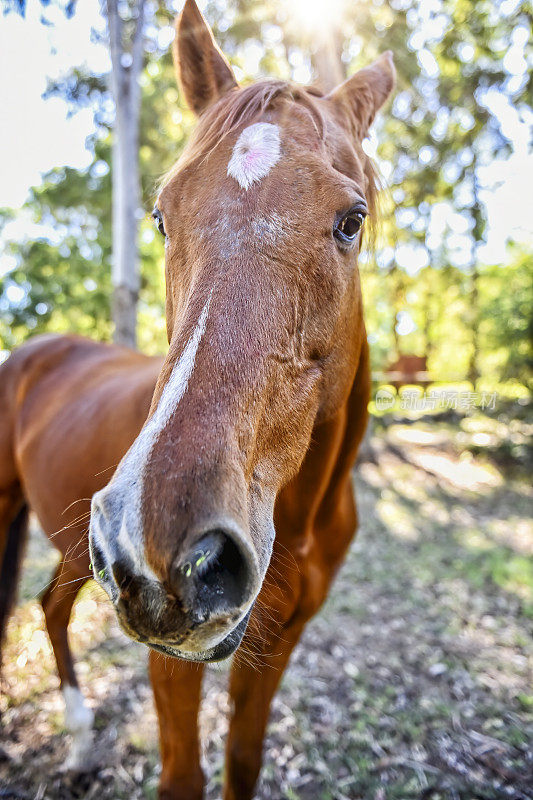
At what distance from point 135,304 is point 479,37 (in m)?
7.83

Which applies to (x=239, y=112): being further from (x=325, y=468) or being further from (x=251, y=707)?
(x=251, y=707)

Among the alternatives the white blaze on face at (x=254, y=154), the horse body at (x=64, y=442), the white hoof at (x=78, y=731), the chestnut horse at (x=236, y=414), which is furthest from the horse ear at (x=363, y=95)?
the white hoof at (x=78, y=731)

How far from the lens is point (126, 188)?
6727mm

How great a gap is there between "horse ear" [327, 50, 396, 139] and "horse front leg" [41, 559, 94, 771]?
9.12ft

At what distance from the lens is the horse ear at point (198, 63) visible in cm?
191

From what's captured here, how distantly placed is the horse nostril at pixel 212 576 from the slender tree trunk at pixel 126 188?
612cm

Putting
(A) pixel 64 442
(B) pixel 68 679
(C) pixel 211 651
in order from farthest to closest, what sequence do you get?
1. (B) pixel 68 679
2. (A) pixel 64 442
3. (C) pixel 211 651

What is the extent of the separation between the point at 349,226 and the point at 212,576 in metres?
1.15

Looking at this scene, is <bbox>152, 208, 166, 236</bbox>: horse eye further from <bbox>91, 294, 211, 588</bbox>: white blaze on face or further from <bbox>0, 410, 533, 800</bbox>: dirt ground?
<bbox>0, 410, 533, 800</bbox>: dirt ground

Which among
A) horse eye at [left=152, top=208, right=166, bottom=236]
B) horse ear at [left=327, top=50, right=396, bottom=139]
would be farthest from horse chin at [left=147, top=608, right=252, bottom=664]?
horse ear at [left=327, top=50, right=396, bottom=139]

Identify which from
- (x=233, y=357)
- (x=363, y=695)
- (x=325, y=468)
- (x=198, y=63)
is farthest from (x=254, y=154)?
(x=363, y=695)

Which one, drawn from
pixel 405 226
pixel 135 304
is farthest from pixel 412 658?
pixel 405 226

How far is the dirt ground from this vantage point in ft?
9.16

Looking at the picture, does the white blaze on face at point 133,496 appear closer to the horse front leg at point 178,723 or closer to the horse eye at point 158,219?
the horse eye at point 158,219
